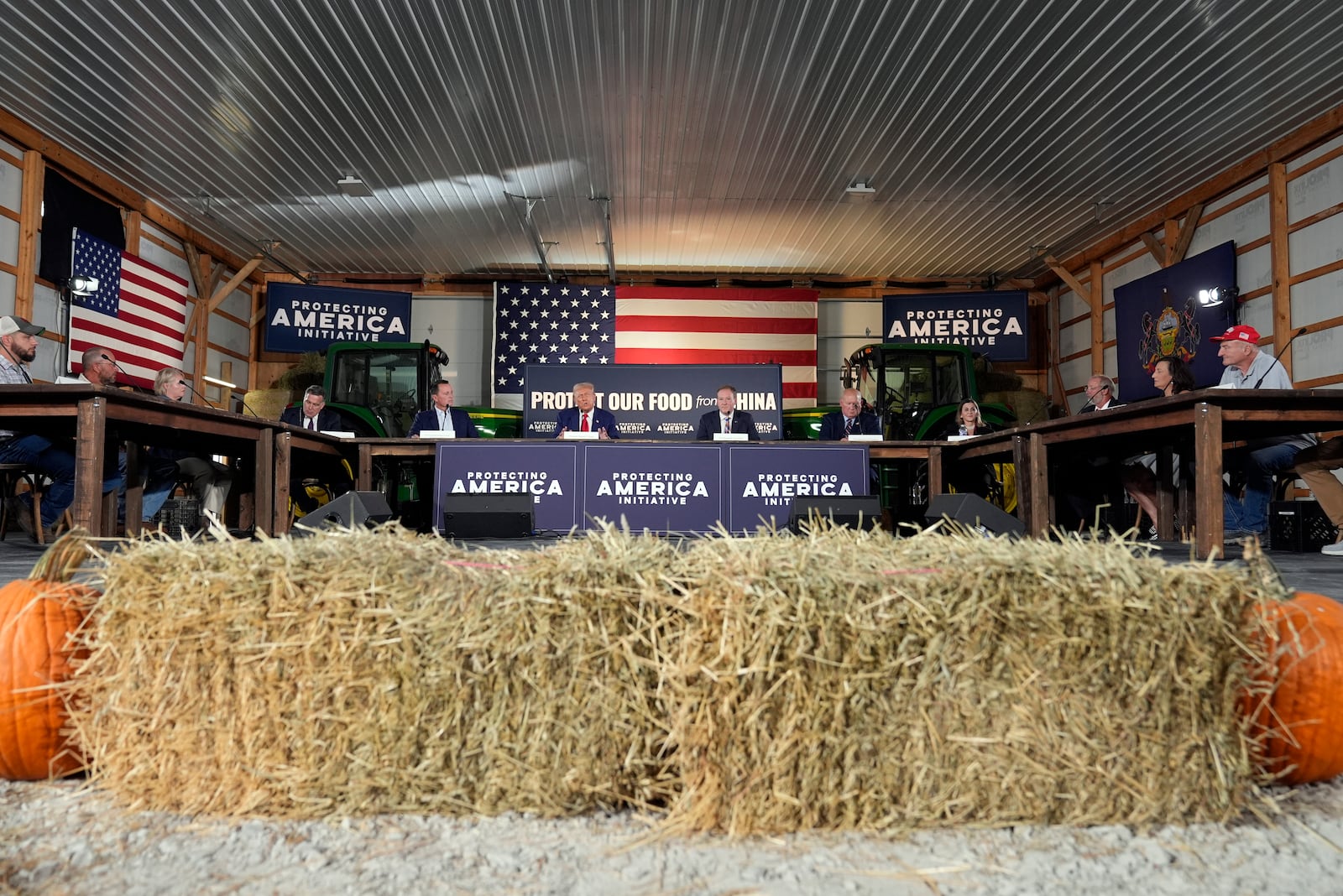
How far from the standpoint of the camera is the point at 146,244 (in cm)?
918

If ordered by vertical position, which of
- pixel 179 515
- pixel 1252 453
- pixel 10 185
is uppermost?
pixel 10 185

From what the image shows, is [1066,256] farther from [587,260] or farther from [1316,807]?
[1316,807]

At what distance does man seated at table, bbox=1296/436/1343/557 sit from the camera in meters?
4.41

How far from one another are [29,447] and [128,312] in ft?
15.1

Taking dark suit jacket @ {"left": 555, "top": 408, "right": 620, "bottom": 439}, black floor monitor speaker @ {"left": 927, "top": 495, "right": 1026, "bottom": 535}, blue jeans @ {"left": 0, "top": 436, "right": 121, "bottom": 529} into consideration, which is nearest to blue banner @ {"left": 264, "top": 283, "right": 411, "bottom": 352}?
dark suit jacket @ {"left": 555, "top": 408, "right": 620, "bottom": 439}

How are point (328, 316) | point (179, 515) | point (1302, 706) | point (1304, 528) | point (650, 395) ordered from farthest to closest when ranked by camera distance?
point (328, 316), point (650, 395), point (179, 515), point (1304, 528), point (1302, 706)

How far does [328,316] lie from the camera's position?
35.1 ft

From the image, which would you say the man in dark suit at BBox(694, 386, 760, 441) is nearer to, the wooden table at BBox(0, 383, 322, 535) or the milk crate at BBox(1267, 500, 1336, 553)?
the wooden table at BBox(0, 383, 322, 535)

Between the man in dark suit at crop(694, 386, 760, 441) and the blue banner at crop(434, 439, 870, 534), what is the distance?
3.74 feet

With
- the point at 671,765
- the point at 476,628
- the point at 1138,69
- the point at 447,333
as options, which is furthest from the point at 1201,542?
the point at 447,333

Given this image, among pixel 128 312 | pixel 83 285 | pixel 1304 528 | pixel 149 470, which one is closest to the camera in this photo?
pixel 1304 528

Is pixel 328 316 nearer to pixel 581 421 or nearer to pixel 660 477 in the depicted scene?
pixel 581 421

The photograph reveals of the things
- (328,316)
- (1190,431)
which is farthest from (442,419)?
(1190,431)

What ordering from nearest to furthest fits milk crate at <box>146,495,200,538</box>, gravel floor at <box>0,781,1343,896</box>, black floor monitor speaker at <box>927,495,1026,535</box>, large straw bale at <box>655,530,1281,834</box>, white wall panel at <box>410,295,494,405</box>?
gravel floor at <box>0,781,1343,896</box> < large straw bale at <box>655,530,1281,834</box> < black floor monitor speaker at <box>927,495,1026,535</box> < milk crate at <box>146,495,200,538</box> < white wall panel at <box>410,295,494,405</box>
